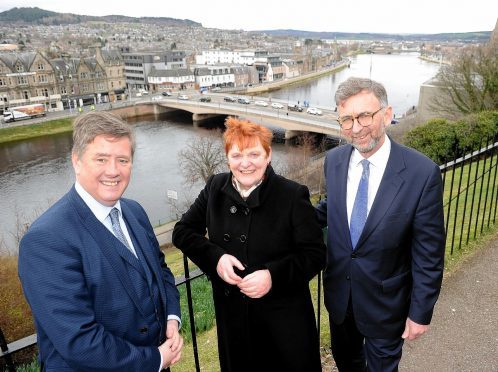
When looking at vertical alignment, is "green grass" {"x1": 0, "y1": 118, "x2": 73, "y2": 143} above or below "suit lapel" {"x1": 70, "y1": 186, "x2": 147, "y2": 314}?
below

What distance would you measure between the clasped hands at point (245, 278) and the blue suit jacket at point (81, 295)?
42cm

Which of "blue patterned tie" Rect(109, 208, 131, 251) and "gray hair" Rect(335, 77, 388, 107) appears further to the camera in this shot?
"gray hair" Rect(335, 77, 388, 107)

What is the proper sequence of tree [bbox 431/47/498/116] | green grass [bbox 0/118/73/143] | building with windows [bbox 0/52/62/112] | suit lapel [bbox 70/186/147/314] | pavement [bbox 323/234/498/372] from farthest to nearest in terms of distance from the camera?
building with windows [bbox 0/52/62/112]
green grass [bbox 0/118/73/143]
tree [bbox 431/47/498/116]
pavement [bbox 323/234/498/372]
suit lapel [bbox 70/186/147/314]

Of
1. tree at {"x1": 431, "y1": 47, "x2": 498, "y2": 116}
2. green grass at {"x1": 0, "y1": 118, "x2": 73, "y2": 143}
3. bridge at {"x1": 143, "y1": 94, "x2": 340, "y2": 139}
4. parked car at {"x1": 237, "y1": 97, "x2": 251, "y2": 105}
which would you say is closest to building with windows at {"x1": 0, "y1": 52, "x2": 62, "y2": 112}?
green grass at {"x1": 0, "y1": 118, "x2": 73, "y2": 143}

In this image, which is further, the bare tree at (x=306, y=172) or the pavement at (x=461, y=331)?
the bare tree at (x=306, y=172)

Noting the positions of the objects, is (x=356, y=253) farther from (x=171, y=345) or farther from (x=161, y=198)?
(x=161, y=198)

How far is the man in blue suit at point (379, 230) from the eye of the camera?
2.12m

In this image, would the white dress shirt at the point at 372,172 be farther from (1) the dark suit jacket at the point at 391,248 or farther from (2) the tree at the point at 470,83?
(2) the tree at the point at 470,83

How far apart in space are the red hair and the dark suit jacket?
2.04ft

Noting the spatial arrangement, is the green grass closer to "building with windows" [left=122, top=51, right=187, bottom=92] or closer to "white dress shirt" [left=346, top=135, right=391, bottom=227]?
"building with windows" [left=122, top=51, right=187, bottom=92]

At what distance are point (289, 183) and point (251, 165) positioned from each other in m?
0.22

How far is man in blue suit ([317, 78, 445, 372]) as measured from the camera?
6.97 feet

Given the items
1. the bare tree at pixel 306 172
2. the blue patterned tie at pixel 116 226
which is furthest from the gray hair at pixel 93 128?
the bare tree at pixel 306 172

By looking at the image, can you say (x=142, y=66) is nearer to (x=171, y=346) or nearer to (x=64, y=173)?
(x=64, y=173)
